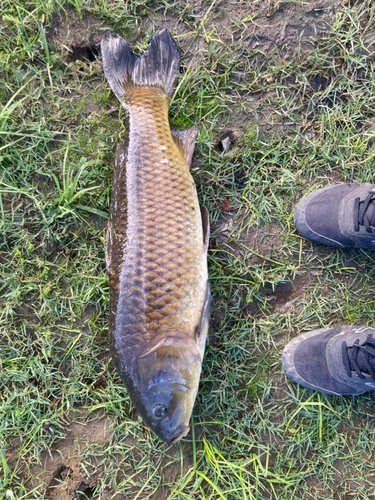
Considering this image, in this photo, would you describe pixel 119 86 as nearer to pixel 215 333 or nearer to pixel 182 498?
pixel 215 333

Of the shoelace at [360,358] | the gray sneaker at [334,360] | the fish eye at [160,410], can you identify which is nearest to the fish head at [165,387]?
the fish eye at [160,410]

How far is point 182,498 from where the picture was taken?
2.50 metres

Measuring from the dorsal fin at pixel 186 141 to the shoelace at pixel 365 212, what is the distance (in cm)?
126

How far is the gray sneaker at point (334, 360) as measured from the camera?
2475 mm

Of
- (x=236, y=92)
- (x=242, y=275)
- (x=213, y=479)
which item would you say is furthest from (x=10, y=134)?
(x=213, y=479)

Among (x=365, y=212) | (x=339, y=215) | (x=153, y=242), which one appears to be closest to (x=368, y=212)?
(x=365, y=212)

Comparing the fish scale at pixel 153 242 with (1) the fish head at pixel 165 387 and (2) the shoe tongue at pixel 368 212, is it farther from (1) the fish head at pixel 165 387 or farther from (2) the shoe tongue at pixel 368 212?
(2) the shoe tongue at pixel 368 212

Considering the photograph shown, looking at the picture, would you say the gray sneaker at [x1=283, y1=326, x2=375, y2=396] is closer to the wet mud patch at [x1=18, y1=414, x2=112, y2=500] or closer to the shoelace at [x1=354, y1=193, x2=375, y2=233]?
the shoelace at [x1=354, y1=193, x2=375, y2=233]

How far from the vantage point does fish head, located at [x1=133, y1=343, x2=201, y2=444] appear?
1990 millimetres

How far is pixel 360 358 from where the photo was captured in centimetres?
248

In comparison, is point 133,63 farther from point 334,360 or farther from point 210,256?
point 334,360

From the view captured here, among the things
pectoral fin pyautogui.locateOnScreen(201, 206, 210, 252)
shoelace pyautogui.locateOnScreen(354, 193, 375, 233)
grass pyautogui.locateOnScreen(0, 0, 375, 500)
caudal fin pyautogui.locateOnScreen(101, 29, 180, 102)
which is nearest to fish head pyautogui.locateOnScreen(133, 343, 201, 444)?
grass pyautogui.locateOnScreen(0, 0, 375, 500)

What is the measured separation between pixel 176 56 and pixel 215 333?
209 centimetres

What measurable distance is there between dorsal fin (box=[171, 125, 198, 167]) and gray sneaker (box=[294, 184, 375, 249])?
91 centimetres
